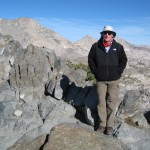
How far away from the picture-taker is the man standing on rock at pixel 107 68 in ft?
43.2

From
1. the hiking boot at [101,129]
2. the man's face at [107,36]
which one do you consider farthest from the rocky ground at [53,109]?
the man's face at [107,36]

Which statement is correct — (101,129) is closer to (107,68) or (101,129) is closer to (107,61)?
(107,68)

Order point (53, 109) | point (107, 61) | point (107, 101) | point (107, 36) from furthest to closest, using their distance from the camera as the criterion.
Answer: point (53, 109) < point (107, 101) < point (107, 61) < point (107, 36)

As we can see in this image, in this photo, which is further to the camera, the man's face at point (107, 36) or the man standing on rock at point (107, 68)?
the man standing on rock at point (107, 68)

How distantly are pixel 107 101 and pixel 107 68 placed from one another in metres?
1.52

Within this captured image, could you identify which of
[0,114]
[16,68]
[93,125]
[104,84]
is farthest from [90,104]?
[16,68]

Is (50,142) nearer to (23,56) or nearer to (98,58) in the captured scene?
(98,58)

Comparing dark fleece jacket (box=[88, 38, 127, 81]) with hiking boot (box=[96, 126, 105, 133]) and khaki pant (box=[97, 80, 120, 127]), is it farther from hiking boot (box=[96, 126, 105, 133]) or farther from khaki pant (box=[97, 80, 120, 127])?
hiking boot (box=[96, 126, 105, 133])

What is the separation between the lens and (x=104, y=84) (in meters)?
13.7

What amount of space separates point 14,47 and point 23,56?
267 centimetres

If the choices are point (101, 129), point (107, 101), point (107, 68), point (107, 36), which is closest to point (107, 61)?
point (107, 68)

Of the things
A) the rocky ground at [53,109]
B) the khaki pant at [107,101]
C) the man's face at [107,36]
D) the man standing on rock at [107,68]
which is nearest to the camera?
the rocky ground at [53,109]

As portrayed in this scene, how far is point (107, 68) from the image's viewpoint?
524 inches

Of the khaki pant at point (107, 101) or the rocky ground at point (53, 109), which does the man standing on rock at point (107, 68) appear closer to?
the khaki pant at point (107, 101)
